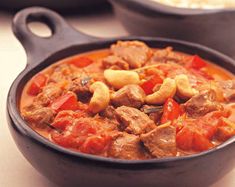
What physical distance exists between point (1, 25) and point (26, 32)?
1004 mm

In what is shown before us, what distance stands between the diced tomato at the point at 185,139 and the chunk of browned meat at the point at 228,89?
324 millimetres

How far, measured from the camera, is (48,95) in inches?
81.7

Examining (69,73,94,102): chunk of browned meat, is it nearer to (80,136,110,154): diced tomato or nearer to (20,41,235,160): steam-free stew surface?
(20,41,235,160): steam-free stew surface

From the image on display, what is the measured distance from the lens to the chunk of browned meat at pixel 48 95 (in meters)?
2.06

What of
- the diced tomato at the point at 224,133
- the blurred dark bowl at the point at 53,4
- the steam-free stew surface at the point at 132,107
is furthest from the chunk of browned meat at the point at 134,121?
the blurred dark bowl at the point at 53,4

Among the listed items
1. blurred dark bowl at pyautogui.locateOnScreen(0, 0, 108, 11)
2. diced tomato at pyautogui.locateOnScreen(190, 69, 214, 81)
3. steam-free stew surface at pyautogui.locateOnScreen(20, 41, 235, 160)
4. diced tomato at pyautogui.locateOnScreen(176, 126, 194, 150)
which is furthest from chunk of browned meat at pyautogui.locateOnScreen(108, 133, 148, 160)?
blurred dark bowl at pyautogui.locateOnScreen(0, 0, 108, 11)

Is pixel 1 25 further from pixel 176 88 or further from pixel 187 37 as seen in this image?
pixel 176 88

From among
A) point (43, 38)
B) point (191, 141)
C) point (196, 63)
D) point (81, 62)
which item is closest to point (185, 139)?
point (191, 141)

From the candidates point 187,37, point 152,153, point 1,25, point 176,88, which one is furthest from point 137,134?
point 1,25

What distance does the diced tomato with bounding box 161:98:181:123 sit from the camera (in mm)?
1938

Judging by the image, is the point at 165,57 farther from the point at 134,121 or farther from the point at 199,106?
the point at 134,121

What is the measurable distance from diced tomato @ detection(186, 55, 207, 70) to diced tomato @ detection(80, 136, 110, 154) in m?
0.67

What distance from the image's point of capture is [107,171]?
1728 millimetres

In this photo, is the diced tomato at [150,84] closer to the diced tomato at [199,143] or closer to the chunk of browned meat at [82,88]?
the chunk of browned meat at [82,88]
